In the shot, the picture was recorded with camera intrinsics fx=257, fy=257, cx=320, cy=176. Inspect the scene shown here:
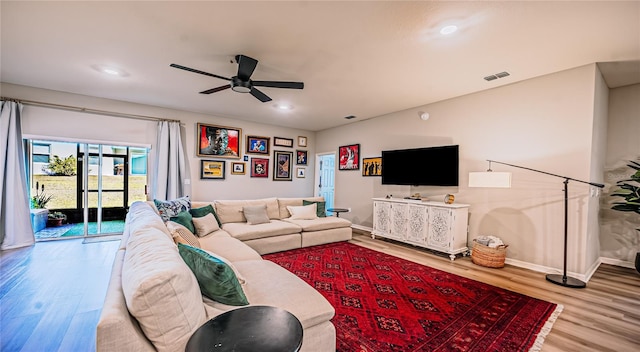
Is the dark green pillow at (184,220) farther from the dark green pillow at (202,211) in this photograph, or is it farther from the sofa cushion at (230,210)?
the sofa cushion at (230,210)

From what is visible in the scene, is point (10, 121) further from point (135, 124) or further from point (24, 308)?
point (24, 308)

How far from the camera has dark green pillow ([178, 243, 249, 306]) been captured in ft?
4.60

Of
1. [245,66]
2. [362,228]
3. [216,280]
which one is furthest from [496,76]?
[216,280]

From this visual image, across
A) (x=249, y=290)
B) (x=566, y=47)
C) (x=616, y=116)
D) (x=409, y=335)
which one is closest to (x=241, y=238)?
(x=249, y=290)

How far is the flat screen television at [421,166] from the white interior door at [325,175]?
7.24 ft

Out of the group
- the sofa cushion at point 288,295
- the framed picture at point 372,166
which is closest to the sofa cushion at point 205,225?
the sofa cushion at point 288,295

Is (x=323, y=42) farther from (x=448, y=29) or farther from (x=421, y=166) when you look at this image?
(x=421, y=166)

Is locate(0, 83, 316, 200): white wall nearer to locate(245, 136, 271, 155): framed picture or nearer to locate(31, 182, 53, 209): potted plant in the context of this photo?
locate(245, 136, 271, 155): framed picture

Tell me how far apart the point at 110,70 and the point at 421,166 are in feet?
16.6

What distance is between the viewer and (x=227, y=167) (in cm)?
613

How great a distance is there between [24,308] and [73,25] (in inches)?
105

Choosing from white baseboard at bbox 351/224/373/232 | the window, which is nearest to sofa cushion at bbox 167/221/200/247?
white baseboard at bbox 351/224/373/232

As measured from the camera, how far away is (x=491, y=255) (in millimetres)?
3578

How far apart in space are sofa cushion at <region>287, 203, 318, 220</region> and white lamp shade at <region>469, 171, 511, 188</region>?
105 inches
